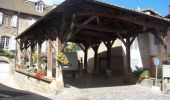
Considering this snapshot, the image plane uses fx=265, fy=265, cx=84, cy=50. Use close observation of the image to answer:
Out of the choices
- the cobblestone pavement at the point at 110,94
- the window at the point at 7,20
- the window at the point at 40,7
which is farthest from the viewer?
the window at the point at 40,7

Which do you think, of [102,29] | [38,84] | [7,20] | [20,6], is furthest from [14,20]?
[102,29]

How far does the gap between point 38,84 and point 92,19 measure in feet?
16.5

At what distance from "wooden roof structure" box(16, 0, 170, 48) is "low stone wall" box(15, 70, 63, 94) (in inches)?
86.7

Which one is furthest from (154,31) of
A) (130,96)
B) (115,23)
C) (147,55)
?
(147,55)

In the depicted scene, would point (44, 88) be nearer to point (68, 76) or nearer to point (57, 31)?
point (57, 31)

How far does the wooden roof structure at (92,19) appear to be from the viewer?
471 inches

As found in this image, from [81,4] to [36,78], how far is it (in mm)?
5914

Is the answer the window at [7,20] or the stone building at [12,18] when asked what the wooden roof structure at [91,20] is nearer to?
the stone building at [12,18]

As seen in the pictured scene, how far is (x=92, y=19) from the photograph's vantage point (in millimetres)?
Result: 12797

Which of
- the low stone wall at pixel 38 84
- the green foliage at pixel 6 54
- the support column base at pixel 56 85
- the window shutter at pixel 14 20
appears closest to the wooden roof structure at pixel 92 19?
the support column base at pixel 56 85

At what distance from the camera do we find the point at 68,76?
18609 mm

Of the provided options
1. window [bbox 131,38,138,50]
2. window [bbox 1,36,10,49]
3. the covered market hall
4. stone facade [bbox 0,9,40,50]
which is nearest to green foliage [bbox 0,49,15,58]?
window [bbox 1,36,10,49]

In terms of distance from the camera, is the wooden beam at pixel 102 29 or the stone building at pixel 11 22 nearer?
the wooden beam at pixel 102 29

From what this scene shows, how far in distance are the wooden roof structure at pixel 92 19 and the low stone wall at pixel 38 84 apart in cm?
220
